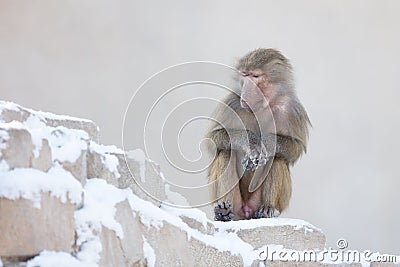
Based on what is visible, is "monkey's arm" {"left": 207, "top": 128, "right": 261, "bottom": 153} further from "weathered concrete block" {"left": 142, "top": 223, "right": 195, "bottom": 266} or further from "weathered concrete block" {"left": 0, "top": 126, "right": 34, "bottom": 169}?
"weathered concrete block" {"left": 0, "top": 126, "right": 34, "bottom": 169}

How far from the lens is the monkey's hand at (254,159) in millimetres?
3031

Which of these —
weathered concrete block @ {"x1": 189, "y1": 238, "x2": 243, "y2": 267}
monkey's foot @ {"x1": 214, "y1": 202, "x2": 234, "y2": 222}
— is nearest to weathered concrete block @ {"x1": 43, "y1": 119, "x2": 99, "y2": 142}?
weathered concrete block @ {"x1": 189, "y1": 238, "x2": 243, "y2": 267}

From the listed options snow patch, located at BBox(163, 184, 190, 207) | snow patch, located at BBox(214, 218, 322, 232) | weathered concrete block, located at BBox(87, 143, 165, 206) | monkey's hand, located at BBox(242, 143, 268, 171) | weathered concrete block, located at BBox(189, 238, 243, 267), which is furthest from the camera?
monkey's hand, located at BBox(242, 143, 268, 171)

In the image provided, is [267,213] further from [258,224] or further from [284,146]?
[258,224]

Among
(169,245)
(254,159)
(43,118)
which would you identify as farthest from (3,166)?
(254,159)

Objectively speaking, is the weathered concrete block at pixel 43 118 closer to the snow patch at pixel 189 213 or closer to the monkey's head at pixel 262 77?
the snow patch at pixel 189 213

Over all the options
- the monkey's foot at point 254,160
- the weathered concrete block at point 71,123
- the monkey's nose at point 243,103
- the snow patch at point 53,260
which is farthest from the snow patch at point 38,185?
the monkey's nose at point 243,103

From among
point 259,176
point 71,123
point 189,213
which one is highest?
point 259,176

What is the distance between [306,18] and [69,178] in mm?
A: 3795

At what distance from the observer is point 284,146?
313 centimetres

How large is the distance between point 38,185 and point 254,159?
1615 millimetres

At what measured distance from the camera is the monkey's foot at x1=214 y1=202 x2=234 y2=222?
9.60 ft

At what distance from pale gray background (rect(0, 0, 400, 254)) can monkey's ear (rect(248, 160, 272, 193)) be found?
1487 mm

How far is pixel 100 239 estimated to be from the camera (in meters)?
1.67
